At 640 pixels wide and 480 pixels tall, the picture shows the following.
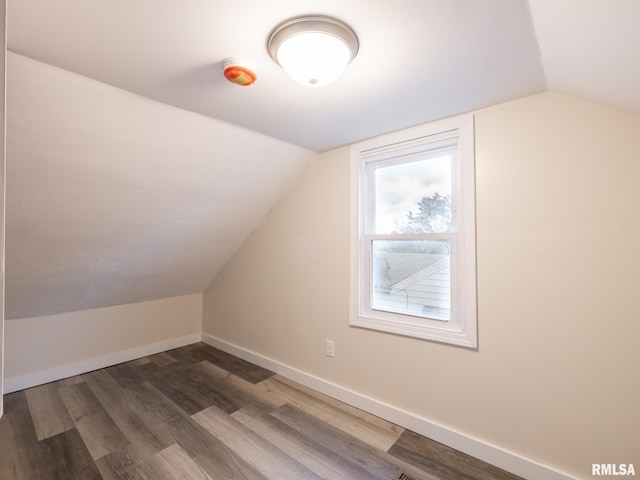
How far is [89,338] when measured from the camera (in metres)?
2.81

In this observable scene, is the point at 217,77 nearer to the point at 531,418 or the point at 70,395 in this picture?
the point at 531,418

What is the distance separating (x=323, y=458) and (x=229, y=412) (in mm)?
816

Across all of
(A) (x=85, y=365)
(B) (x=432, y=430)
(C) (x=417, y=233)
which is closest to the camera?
(B) (x=432, y=430)

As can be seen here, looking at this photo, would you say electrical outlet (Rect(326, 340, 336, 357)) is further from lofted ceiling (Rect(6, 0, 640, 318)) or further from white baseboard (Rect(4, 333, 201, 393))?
white baseboard (Rect(4, 333, 201, 393))

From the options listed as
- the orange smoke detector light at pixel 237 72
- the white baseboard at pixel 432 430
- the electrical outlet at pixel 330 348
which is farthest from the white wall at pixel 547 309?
the orange smoke detector light at pixel 237 72

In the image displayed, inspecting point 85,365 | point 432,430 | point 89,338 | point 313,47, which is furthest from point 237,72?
point 85,365

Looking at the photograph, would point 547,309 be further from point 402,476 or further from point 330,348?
point 330,348

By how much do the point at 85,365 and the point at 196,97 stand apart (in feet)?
9.10

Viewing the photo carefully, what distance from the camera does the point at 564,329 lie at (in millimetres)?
1478

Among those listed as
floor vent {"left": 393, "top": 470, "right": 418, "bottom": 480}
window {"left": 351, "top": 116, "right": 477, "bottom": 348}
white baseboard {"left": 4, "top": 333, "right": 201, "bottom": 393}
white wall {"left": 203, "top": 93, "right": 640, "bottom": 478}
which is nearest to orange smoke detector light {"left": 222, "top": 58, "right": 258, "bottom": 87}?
window {"left": 351, "top": 116, "right": 477, "bottom": 348}

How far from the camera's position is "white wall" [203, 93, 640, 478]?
136 centimetres

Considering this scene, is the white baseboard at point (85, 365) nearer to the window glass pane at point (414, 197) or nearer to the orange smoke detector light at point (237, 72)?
the window glass pane at point (414, 197)

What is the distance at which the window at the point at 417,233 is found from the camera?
1.79m

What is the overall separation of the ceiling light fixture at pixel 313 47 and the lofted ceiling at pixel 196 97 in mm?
43
